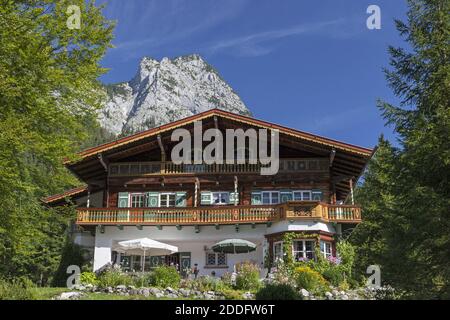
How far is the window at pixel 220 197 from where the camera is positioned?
91.3 ft

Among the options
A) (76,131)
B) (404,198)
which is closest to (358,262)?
(404,198)

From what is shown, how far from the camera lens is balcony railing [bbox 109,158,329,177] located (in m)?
27.5

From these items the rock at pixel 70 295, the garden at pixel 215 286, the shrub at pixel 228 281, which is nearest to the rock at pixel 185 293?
the garden at pixel 215 286

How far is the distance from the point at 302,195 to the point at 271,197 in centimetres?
163

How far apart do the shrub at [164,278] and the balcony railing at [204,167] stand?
8953 mm

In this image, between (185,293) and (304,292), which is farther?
(185,293)

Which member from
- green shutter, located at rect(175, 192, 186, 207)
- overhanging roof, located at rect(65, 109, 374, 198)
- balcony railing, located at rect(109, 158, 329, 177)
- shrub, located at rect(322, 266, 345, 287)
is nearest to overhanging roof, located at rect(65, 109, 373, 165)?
overhanging roof, located at rect(65, 109, 374, 198)

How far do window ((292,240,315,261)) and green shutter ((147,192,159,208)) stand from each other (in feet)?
26.2

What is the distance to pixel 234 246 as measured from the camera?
2369 centimetres

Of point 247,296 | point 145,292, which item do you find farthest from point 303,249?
point 145,292

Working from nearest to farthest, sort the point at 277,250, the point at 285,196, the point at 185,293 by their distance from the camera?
the point at 185,293
the point at 277,250
the point at 285,196

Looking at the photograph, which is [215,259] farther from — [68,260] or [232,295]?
[232,295]

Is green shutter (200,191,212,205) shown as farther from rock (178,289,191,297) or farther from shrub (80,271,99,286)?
rock (178,289,191,297)

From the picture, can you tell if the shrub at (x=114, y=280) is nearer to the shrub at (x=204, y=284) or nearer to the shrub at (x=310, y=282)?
the shrub at (x=204, y=284)
